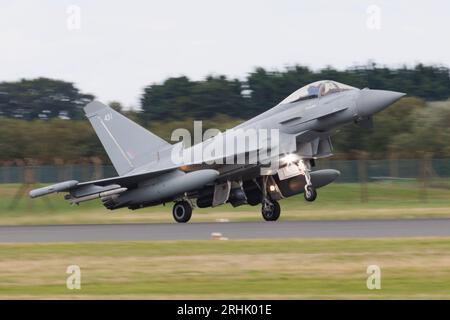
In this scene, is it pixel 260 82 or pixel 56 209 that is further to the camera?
pixel 260 82

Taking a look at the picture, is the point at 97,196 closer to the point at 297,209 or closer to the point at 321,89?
the point at 321,89

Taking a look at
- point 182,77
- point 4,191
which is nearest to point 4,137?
point 4,191

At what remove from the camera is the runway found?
19.9 metres

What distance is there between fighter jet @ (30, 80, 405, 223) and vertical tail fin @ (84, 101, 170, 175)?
0.30 ft

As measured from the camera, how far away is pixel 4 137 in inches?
2079

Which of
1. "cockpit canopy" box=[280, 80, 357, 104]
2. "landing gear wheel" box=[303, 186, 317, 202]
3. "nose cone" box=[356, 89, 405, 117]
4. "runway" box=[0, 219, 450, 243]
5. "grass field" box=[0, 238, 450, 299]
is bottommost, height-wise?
"grass field" box=[0, 238, 450, 299]

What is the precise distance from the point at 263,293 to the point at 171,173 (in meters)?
13.5

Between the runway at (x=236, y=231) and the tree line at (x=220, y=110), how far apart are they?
23.9 metres

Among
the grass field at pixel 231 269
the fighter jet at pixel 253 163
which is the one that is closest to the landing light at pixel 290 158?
the fighter jet at pixel 253 163

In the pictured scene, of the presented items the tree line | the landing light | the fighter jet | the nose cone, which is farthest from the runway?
the tree line

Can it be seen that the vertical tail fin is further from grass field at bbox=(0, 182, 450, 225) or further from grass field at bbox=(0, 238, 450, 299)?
grass field at bbox=(0, 238, 450, 299)

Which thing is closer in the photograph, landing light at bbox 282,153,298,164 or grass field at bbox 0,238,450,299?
grass field at bbox 0,238,450,299

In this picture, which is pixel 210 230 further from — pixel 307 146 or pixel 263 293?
pixel 263 293

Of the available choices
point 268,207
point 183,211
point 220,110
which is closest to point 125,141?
point 183,211
